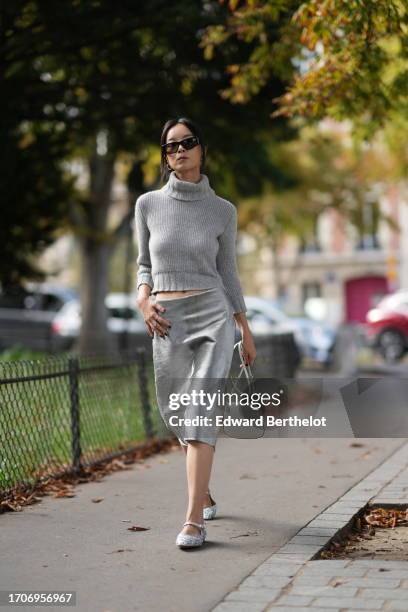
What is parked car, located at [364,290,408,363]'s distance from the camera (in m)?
27.7

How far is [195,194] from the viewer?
5742 mm

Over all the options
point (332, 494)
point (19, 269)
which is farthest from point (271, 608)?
point (19, 269)

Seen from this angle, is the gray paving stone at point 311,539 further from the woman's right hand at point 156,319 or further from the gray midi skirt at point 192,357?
the woman's right hand at point 156,319

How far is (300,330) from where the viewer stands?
83.5ft

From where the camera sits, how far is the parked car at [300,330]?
81.1 feet

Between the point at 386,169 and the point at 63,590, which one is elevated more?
the point at 386,169

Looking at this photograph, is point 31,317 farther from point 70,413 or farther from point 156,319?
point 156,319

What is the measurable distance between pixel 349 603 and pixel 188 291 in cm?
187

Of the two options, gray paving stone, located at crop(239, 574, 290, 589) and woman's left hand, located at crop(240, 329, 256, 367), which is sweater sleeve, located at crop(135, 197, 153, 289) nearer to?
woman's left hand, located at crop(240, 329, 256, 367)

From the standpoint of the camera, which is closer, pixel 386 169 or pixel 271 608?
pixel 271 608

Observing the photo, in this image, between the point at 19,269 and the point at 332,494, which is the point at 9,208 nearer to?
the point at 19,269

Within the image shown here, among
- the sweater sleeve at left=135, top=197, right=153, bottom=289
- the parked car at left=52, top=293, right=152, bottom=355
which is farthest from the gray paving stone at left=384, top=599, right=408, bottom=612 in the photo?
the parked car at left=52, top=293, right=152, bottom=355

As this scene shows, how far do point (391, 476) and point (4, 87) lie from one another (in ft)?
29.1

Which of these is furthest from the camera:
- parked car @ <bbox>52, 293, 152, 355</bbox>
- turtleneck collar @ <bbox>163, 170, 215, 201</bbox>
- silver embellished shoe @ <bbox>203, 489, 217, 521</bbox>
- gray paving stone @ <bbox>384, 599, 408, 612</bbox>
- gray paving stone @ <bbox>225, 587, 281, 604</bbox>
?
parked car @ <bbox>52, 293, 152, 355</bbox>
